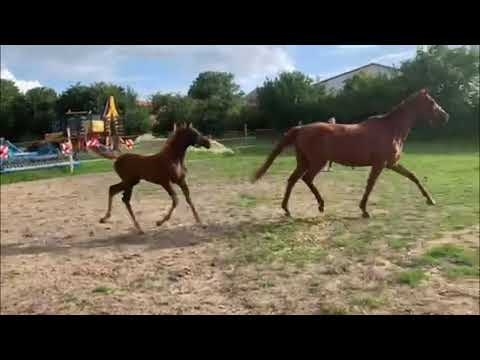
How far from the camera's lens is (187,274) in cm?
414

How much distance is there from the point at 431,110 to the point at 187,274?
2.47 m

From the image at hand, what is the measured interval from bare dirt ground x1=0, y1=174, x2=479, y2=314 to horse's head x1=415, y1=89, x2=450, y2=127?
4.11 ft

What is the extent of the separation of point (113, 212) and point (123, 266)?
10.1 feet

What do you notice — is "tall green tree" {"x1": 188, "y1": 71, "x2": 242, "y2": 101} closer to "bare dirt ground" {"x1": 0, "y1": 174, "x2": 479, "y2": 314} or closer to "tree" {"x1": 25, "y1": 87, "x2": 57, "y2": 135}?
"bare dirt ground" {"x1": 0, "y1": 174, "x2": 479, "y2": 314}

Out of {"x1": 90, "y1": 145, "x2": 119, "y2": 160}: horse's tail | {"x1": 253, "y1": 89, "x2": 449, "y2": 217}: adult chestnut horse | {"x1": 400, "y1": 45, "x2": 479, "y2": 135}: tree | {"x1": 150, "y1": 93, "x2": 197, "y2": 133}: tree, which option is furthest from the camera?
{"x1": 253, "y1": 89, "x2": 449, "y2": 217}: adult chestnut horse

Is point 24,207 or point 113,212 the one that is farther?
point 24,207

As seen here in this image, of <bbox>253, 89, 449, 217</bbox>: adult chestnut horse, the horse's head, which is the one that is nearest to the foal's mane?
the horse's head

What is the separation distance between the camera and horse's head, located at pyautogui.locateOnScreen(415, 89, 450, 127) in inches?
121

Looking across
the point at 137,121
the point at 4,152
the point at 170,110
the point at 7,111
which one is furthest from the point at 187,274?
the point at 4,152
